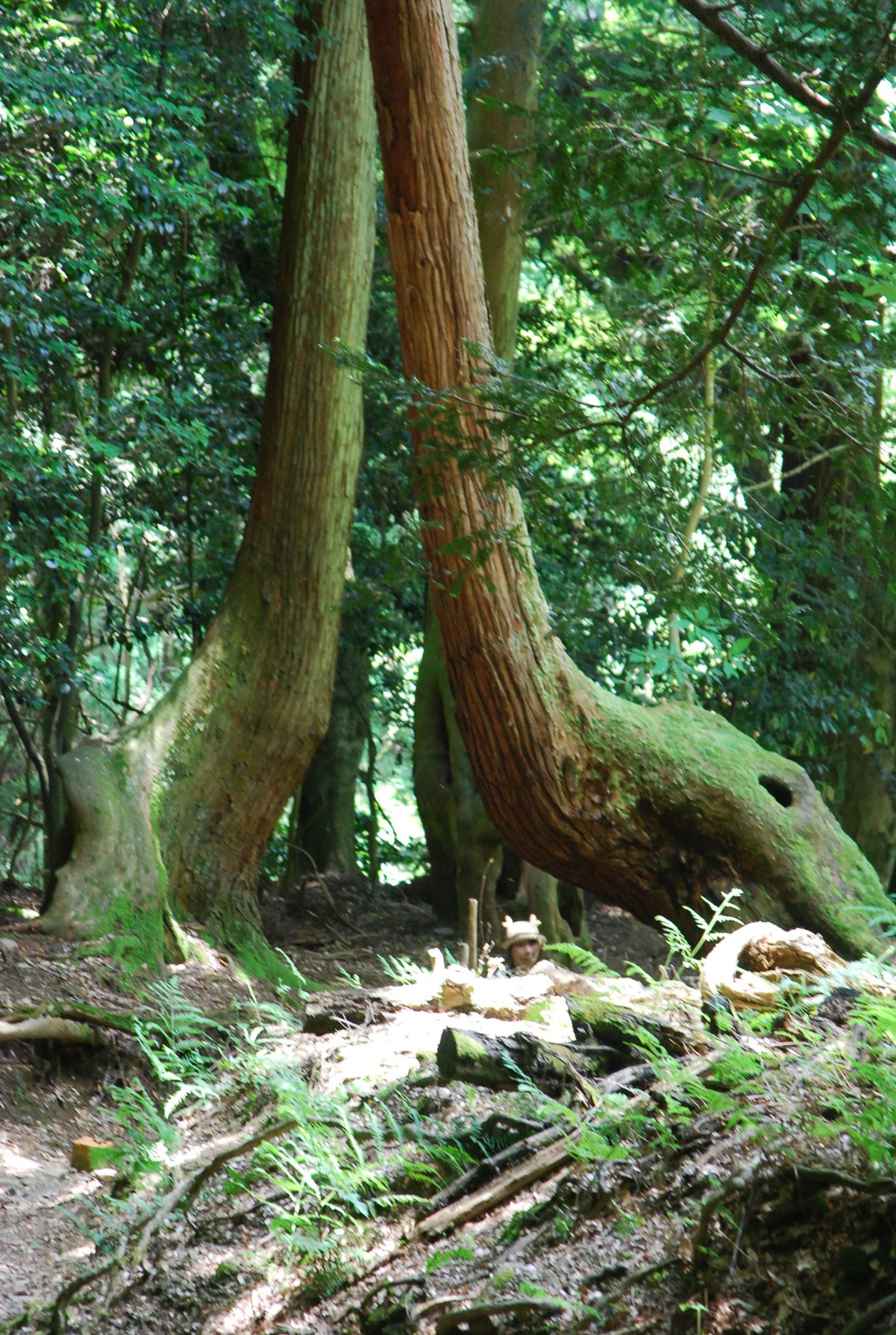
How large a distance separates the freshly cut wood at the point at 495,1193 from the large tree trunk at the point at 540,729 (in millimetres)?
2578

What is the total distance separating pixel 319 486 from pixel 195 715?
1.64 m

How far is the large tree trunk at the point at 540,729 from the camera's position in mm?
5328

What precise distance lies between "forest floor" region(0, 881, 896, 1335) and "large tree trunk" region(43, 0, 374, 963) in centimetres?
188

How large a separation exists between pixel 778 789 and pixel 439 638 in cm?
323

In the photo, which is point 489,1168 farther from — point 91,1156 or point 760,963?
point 91,1156

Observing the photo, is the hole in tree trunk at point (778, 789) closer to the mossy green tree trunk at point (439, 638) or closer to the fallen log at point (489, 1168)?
the mossy green tree trunk at point (439, 638)

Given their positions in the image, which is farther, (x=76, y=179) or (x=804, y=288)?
(x=76, y=179)

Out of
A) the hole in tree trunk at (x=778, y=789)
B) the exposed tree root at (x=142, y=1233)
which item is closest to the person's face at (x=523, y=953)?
the hole in tree trunk at (x=778, y=789)

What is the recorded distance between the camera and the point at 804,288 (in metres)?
4.05

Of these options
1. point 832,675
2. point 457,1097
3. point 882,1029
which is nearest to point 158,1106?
point 457,1097

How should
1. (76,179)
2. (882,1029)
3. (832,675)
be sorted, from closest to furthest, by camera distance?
1. (882,1029)
2. (76,179)
3. (832,675)

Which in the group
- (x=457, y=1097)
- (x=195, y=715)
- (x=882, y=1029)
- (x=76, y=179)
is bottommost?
(x=457, y=1097)

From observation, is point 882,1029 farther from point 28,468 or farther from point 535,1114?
point 28,468

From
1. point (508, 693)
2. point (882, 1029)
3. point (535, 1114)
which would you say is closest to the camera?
point (882, 1029)
